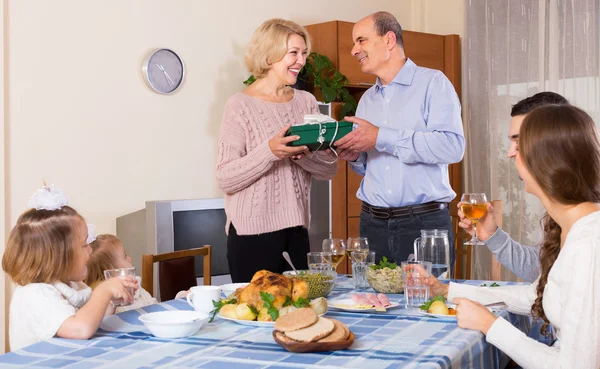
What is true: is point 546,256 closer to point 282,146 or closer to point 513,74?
point 282,146

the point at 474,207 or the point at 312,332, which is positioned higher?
the point at 474,207

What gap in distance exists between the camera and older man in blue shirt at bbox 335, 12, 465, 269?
265 cm

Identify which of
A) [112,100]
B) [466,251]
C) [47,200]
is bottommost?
[466,251]

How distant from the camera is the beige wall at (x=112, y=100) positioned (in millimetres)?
3461

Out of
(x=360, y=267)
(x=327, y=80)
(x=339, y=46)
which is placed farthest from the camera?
(x=339, y=46)

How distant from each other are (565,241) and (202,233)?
2581 mm

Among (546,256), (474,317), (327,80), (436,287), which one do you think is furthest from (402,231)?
(327,80)

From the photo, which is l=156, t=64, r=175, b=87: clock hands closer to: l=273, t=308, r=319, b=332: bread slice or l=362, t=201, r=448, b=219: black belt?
l=362, t=201, r=448, b=219: black belt

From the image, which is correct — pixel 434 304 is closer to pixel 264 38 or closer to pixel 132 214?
pixel 264 38

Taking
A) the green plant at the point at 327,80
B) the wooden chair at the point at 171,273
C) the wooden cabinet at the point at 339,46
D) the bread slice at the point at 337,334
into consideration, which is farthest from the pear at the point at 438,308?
the wooden cabinet at the point at 339,46

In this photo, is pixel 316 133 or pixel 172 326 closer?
pixel 172 326

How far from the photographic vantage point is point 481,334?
1.61 meters

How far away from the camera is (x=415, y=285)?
1.87 metres

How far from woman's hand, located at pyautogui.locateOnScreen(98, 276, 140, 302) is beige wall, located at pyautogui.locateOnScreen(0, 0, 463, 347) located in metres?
1.86
